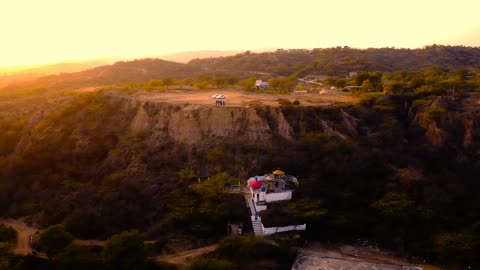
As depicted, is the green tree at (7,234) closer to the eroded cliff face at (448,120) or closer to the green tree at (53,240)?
the green tree at (53,240)

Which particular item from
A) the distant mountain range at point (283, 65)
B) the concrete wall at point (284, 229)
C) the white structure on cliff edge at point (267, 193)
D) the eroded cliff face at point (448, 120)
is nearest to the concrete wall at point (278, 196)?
the white structure on cliff edge at point (267, 193)

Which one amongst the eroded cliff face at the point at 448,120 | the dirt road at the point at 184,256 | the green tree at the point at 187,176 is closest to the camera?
the dirt road at the point at 184,256

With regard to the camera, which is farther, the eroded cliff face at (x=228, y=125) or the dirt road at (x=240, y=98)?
the dirt road at (x=240, y=98)

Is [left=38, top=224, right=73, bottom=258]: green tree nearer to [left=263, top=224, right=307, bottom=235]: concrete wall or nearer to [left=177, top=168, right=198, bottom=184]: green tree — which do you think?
[left=177, top=168, right=198, bottom=184]: green tree

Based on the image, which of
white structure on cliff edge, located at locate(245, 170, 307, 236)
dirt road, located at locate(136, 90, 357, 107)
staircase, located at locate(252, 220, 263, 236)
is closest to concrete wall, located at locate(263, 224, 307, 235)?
white structure on cliff edge, located at locate(245, 170, 307, 236)

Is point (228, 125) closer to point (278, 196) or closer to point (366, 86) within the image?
point (278, 196)

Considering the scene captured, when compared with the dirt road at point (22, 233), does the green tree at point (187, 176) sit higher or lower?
higher

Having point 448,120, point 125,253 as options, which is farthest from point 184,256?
point 448,120
